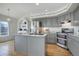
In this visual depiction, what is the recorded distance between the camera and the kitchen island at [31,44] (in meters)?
4.20

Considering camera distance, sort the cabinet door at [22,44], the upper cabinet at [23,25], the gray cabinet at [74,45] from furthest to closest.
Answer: the upper cabinet at [23,25] → the cabinet door at [22,44] → the gray cabinet at [74,45]

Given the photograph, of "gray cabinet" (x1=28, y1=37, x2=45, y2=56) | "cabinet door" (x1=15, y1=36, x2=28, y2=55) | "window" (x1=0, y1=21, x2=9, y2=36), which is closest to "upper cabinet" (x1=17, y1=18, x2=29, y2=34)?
"window" (x1=0, y1=21, x2=9, y2=36)

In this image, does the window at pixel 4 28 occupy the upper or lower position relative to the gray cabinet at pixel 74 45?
upper

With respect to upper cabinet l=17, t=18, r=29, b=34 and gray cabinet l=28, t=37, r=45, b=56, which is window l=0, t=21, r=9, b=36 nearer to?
upper cabinet l=17, t=18, r=29, b=34

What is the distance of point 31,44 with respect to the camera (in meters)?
4.46

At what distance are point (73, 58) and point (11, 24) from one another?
11.0 m

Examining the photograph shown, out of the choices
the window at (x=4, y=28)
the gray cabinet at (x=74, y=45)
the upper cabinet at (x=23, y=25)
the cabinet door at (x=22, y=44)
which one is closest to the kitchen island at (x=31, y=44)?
the cabinet door at (x=22, y=44)

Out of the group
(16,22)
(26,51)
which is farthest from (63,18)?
(16,22)

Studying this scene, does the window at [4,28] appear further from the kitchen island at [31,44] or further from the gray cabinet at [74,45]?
the gray cabinet at [74,45]

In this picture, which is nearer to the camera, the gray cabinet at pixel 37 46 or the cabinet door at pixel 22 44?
the gray cabinet at pixel 37 46

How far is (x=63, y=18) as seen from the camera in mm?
8641

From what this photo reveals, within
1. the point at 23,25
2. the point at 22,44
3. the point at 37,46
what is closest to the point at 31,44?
the point at 37,46

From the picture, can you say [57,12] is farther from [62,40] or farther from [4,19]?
[4,19]

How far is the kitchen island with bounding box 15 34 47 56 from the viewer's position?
4203 mm
